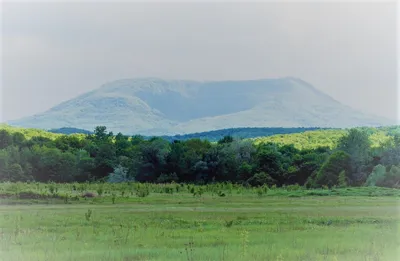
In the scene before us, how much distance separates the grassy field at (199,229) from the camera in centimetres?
1595

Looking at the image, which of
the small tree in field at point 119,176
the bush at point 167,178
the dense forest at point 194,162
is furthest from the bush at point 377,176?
the small tree in field at point 119,176

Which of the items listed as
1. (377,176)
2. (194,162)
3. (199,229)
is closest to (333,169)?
(377,176)

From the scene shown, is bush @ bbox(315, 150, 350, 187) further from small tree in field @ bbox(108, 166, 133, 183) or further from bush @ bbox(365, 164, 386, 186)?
small tree in field @ bbox(108, 166, 133, 183)

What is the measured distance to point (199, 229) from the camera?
20.6m

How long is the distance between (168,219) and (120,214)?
112 inches

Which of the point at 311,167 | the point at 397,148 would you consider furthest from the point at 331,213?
the point at 311,167

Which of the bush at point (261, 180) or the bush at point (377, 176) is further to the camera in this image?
the bush at point (261, 180)

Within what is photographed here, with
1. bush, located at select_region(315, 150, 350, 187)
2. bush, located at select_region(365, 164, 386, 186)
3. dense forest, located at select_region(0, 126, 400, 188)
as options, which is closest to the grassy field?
bush, located at select_region(365, 164, 386, 186)

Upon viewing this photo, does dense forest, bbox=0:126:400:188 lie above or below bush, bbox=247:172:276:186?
above

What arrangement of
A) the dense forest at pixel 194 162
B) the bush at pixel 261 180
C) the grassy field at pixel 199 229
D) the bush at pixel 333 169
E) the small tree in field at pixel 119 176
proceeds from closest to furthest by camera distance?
the grassy field at pixel 199 229, the bush at pixel 333 169, the dense forest at pixel 194 162, the bush at pixel 261 180, the small tree in field at pixel 119 176

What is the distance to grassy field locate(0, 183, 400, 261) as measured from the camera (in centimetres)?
1595

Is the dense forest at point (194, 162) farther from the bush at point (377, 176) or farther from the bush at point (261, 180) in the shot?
the bush at point (377, 176)

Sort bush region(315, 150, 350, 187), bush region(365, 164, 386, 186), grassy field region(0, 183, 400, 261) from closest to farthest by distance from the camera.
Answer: grassy field region(0, 183, 400, 261)
bush region(365, 164, 386, 186)
bush region(315, 150, 350, 187)

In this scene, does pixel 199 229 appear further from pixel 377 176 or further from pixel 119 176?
pixel 119 176
